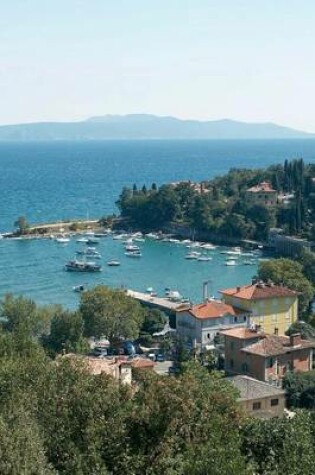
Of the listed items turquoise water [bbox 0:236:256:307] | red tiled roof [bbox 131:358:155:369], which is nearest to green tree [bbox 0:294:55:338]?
red tiled roof [bbox 131:358:155:369]

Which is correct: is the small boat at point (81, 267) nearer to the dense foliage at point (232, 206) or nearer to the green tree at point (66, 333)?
the dense foliage at point (232, 206)

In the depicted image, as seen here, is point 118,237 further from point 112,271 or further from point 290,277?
point 290,277

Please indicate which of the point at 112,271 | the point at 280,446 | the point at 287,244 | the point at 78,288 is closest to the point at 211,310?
the point at 78,288

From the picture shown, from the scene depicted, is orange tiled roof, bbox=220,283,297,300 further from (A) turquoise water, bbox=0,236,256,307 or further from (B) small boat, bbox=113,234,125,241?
(B) small boat, bbox=113,234,125,241

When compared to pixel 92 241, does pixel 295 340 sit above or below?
above

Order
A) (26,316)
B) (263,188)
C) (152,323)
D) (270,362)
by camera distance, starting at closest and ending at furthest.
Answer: (270,362), (26,316), (152,323), (263,188)
